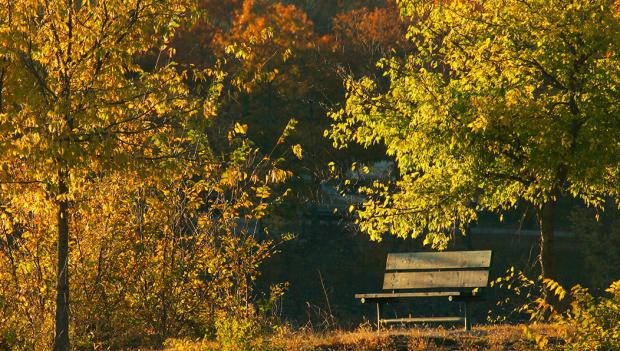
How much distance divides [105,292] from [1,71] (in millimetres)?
4143

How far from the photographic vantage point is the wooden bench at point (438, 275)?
1350 centimetres

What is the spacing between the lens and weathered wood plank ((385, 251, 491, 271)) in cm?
1358

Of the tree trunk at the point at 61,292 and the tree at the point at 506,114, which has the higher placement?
the tree at the point at 506,114

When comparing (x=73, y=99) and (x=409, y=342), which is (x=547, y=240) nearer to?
(x=409, y=342)

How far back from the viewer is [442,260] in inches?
546

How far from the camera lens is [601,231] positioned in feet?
133

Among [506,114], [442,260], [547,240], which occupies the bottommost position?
[442,260]

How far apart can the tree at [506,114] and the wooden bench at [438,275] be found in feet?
5.09

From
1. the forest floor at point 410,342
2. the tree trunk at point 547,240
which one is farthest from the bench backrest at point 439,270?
the tree trunk at point 547,240

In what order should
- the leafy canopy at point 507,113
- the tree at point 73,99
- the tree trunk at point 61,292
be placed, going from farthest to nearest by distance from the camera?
the leafy canopy at point 507,113 < the tree trunk at point 61,292 < the tree at point 73,99

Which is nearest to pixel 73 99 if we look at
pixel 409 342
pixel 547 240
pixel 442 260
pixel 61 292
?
pixel 61 292

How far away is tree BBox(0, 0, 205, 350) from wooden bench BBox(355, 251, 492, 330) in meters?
3.82

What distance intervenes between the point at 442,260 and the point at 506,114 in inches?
84.3

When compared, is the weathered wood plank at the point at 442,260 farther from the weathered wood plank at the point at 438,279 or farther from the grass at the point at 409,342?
the grass at the point at 409,342
